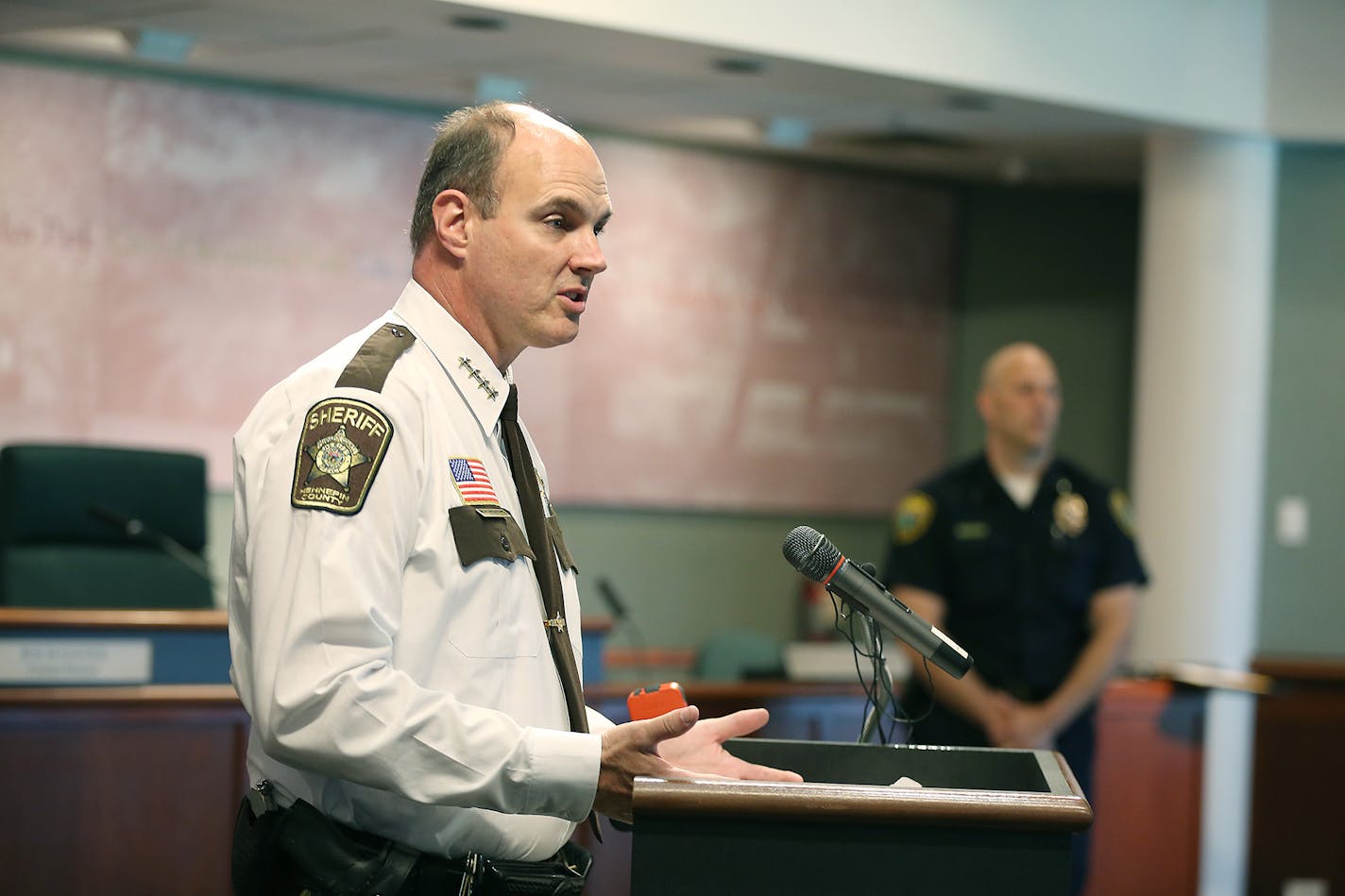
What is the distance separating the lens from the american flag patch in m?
1.53

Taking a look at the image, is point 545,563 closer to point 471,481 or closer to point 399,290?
point 471,481

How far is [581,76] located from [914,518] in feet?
7.31

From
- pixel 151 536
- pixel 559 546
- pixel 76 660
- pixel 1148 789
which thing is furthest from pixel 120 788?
pixel 1148 789

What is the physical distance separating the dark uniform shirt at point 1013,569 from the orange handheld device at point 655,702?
2.10m

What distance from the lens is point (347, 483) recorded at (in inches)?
55.2

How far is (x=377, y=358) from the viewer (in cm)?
154

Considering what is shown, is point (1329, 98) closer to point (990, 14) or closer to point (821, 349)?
point (990, 14)

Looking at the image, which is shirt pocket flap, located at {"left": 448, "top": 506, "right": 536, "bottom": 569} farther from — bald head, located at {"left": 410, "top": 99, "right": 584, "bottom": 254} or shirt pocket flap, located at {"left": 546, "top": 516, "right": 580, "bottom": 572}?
bald head, located at {"left": 410, "top": 99, "right": 584, "bottom": 254}

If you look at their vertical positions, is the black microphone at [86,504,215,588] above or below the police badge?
below

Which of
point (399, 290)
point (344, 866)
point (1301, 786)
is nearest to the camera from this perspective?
→ point (344, 866)

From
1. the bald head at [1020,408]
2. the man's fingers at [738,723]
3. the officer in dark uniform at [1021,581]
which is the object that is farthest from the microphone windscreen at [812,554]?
the bald head at [1020,408]

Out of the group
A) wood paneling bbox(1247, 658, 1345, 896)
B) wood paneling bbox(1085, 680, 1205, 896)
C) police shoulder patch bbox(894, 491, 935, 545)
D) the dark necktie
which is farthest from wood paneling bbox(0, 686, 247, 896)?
wood paneling bbox(1247, 658, 1345, 896)

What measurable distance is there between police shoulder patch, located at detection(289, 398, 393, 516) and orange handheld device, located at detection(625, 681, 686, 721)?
35cm

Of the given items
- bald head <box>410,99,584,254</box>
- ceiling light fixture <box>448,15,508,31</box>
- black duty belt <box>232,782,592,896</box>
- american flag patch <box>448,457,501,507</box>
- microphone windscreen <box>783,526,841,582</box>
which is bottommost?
black duty belt <box>232,782,592,896</box>
